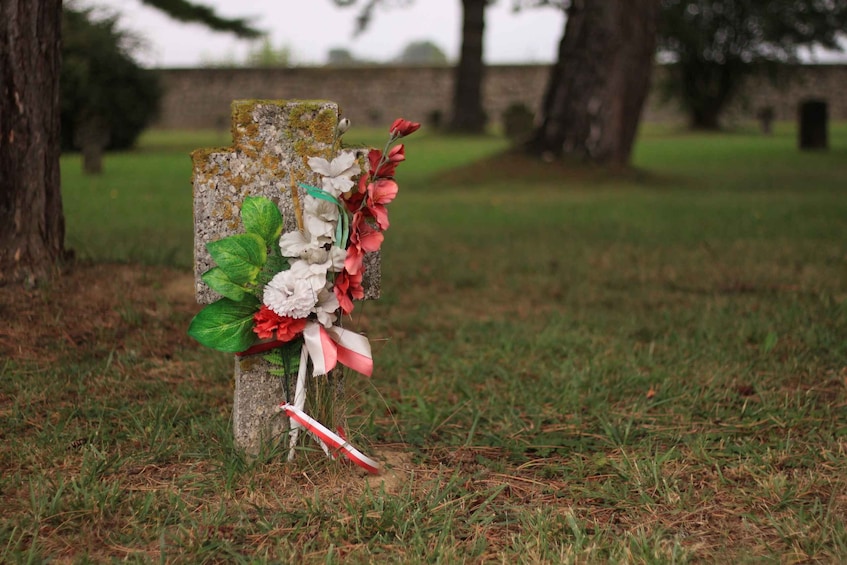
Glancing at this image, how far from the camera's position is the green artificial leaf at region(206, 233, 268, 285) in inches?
99.1

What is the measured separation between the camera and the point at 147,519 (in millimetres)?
2342

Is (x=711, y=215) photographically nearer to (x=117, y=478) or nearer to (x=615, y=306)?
(x=615, y=306)

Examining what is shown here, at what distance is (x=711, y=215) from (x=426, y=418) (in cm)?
665

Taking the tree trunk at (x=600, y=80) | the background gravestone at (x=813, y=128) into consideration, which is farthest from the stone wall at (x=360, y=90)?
the tree trunk at (x=600, y=80)

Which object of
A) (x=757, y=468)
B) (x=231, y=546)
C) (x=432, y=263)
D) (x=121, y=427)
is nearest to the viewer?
(x=231, y=546)

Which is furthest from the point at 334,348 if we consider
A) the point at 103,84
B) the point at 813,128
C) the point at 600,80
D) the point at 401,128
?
the point at 813,128

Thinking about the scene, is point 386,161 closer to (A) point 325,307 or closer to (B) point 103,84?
(A) point 325,307

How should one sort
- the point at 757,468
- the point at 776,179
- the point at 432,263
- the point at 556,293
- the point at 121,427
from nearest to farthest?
the point at 757,468 < the point at 121,427 < the point at 556,293 < the point at 432,263 < the point at 776,179

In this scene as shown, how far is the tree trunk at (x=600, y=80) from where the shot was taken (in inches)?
464

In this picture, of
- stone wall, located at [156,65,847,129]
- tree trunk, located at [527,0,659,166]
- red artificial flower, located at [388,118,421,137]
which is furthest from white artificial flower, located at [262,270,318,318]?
stone wall, located at [156,65,847,129]

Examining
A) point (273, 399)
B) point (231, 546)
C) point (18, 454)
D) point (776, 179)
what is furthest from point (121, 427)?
point (776, 179)

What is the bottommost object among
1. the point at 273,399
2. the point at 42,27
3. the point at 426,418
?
the point at 426,418

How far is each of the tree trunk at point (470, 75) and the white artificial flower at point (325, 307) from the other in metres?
23.0

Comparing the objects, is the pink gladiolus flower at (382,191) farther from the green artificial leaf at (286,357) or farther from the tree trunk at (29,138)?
the tree trunk at (29,138)
